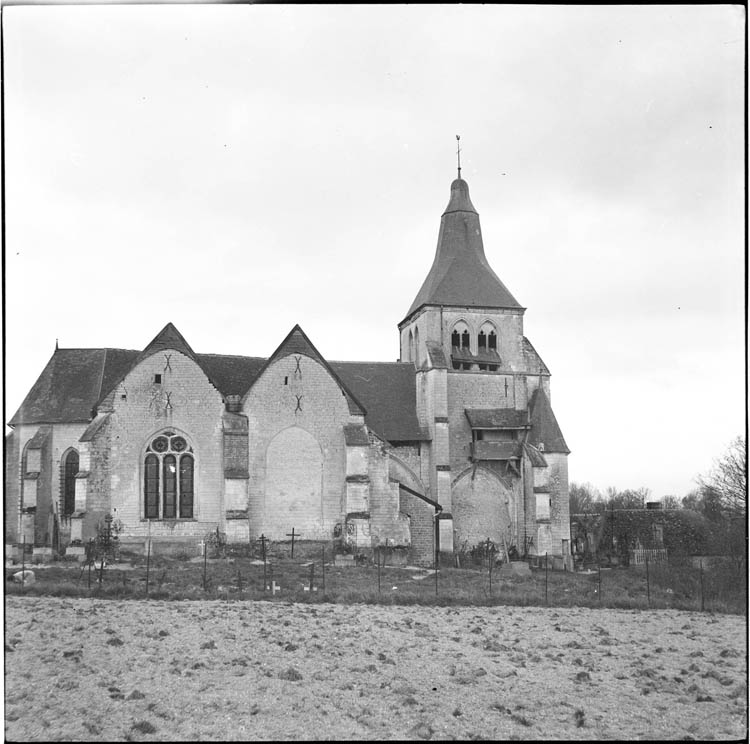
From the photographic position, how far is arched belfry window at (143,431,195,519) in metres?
32.8

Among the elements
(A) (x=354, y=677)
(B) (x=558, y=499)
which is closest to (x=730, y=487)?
(B) (x=558, y=499)

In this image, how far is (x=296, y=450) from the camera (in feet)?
113

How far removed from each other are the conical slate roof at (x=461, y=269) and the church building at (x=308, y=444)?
15cm

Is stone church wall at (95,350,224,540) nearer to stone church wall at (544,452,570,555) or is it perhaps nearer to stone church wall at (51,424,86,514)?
stone church wall at (51,424,86,514)

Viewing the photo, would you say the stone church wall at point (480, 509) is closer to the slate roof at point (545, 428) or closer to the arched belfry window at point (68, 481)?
the slate roof at point (545, 428)

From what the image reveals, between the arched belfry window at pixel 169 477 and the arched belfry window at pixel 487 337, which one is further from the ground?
the arched belfry window at pixel 487 337

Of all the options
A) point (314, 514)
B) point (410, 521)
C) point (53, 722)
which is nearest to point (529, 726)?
point (53, 722)

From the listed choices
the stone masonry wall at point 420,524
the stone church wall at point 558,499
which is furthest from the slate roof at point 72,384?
the stone church wall at point 558,499

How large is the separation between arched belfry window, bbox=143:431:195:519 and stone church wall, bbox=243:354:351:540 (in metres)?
2.49

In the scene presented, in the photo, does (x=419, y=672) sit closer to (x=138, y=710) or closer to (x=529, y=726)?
(x=529, y=726)

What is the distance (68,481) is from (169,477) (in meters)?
6.57

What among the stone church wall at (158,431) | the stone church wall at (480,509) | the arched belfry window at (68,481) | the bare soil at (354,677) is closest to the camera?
the bare soil at (354,677)

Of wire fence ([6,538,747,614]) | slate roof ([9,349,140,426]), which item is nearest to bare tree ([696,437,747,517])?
wire fence ([6,538,747,614])

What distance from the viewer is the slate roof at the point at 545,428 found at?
42219 millimetres
